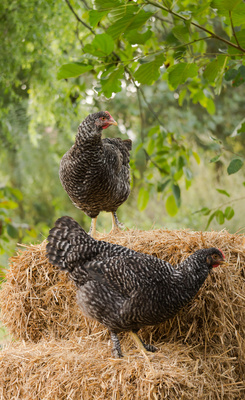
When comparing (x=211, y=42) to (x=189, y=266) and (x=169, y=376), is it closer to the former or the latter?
(x=189, y=266)

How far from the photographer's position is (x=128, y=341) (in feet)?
6.64

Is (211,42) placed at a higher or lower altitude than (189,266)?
lower

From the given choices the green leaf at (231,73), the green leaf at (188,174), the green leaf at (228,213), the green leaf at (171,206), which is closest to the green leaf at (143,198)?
the green leaf at (171,206)

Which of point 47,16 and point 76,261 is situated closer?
point 76,261

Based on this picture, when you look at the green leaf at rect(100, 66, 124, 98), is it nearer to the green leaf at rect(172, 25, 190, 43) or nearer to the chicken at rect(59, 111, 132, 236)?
the green leaf at rect(172, 25, 190, 43)

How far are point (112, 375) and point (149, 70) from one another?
1151 mm

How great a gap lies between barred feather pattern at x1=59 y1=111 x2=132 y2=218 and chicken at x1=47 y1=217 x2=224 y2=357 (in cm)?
41

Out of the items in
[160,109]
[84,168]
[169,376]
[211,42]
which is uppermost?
[84,168]

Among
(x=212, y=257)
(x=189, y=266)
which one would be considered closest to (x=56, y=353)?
(x=189, y=266)

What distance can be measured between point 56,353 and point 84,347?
0.19m

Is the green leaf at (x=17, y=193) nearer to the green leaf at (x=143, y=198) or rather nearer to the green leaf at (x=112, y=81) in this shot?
the green leaf at (x=112, y=81)

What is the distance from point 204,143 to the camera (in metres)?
5.76

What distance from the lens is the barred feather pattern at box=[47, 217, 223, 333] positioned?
179 centimetres

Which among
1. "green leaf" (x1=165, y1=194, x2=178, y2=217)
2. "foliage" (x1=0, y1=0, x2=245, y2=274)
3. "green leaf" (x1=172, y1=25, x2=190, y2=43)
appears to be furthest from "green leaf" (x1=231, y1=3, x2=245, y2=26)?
"green leaf" (x1=165, y1=194, x2=178, y2=217)
